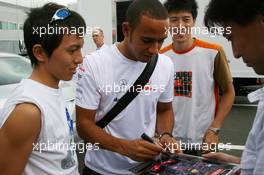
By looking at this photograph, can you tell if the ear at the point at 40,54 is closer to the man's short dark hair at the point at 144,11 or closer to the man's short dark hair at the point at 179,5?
the man's short dark hair at the point at 144,11

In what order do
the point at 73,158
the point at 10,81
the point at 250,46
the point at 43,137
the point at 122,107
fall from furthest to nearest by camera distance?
the point at 10,81 → the point at 122,107 → the point at 73,158 → the point at 43,137 → the point at 250,46

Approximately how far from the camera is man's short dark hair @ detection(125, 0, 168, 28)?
1998mm

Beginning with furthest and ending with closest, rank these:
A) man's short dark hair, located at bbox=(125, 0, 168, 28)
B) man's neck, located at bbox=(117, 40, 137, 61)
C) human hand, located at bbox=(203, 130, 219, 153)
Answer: human hand, located at bbox=(203, 130, 219, 153)
man's neck, located at bbox=(117, 40, 137, 61)
man's short dark hair, located at bbox=(125, 0, 168, 28)

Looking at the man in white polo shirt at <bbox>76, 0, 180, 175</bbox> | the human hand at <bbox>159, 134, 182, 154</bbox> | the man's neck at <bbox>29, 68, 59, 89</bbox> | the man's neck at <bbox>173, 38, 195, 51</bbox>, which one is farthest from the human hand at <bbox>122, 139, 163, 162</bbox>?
the man's neck at <bbox>173, 38, 195, 51</bbox>

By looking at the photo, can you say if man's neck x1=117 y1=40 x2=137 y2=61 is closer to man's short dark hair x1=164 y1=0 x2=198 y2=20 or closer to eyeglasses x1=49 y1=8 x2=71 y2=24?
eyeglasses x1=49 y1=8 x2=71 y2=24

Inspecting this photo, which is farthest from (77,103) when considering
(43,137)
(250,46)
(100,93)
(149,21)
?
(250,46)

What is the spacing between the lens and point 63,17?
1.85 m

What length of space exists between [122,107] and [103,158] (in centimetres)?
34

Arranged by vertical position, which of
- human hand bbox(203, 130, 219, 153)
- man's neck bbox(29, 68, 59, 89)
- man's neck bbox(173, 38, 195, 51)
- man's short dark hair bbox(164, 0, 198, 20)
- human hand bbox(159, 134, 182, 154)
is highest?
man's short dark hair bbox(164, 0, 198, 20)

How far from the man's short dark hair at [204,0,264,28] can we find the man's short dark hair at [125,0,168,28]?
2.23 ft

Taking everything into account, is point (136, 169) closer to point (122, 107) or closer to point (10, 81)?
point (122, 107)

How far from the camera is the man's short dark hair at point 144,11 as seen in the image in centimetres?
200

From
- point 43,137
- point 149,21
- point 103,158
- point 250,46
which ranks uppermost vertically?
A: point 149,21

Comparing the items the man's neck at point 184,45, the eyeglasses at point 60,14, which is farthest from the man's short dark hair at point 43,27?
the man's neck at point 184,45
